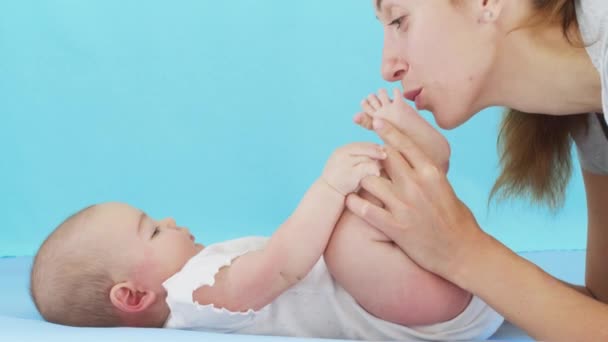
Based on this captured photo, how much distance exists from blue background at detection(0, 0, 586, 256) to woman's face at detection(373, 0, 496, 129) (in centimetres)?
159

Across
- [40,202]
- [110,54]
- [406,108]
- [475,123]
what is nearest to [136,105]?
[110,54]

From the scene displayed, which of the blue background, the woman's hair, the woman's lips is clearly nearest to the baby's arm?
the woman's lips

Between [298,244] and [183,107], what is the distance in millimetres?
1855

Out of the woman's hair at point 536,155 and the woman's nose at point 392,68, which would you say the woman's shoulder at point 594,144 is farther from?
the woman's nose at point 392,68

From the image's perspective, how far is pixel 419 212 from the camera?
4.56 ft

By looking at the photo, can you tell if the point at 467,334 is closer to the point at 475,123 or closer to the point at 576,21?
the point at 576,21

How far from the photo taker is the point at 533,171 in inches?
74.0

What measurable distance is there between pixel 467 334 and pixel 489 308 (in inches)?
2.2

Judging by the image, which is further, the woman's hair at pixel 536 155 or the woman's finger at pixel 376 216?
the woman's hair at pixel 536 155

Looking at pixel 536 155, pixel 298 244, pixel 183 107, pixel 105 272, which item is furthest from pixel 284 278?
pixel 183 107

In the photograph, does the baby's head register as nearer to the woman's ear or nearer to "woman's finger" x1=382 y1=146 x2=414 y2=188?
"woman's finger" x1=382 y1=146 x2=414 y2=188

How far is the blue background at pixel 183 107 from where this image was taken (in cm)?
312

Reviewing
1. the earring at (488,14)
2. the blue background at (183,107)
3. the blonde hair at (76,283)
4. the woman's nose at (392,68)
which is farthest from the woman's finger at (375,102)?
the blue background at (183,107)

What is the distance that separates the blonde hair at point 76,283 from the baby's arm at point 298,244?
0.16m
